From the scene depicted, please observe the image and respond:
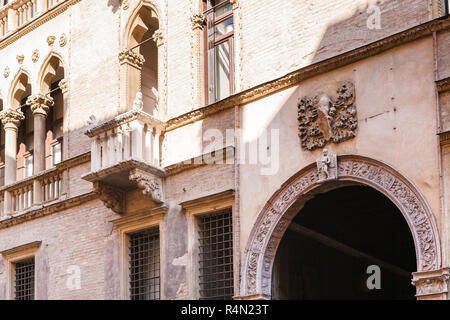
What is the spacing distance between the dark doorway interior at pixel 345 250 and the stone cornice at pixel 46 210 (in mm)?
4019

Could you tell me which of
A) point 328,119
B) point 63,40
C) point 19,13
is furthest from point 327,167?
point 19,13

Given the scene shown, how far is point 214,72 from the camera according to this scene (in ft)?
48.5

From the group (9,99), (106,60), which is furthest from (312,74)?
(9,99)

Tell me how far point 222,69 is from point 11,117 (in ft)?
19.9

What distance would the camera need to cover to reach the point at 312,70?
12539 mm

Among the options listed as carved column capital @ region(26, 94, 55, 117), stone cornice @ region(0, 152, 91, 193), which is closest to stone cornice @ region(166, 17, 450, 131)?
stone cornice @ region(0, 152, 91, 193)

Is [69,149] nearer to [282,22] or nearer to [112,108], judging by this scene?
[112,108]

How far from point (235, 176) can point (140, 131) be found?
2046 mm

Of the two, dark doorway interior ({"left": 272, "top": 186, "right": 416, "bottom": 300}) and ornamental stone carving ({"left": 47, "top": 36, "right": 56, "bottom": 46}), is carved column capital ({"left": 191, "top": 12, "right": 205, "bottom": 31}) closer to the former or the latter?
dark doorway interior ({"left": 272, "top": 186, "right": 416, "bottom": 300})

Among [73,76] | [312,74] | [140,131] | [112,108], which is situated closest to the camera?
[312,74]

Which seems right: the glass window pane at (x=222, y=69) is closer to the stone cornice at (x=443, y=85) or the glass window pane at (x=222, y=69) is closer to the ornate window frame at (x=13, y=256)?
the stone cornice at (x=443, y=85)

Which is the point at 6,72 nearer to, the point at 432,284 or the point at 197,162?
the point at 197,162

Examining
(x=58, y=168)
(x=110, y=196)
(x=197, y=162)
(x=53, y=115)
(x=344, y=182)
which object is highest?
(x=53, y=115)

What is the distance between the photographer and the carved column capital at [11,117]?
61.1ft
